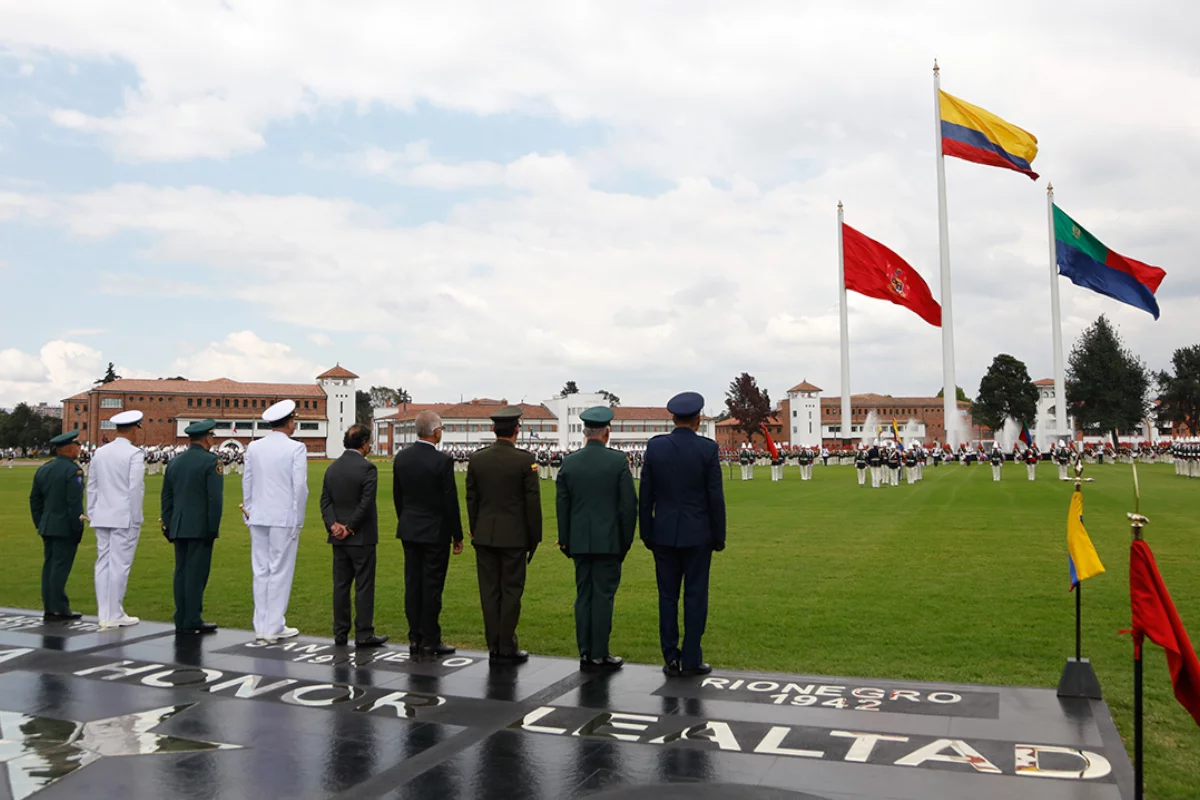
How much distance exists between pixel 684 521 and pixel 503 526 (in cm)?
143

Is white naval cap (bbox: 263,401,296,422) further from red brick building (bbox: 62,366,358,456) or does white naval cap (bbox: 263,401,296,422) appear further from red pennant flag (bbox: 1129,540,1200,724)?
red brick building (bbox: 62,366,358,456)

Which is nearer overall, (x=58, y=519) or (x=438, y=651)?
(x=438, y=651)

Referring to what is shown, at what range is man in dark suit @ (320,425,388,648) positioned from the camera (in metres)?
7.43

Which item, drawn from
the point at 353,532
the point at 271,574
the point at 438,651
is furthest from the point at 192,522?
the point at 438,651

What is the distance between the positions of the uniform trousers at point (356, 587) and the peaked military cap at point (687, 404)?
9.65ft

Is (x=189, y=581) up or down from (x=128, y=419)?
down

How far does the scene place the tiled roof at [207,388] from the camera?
100 meters

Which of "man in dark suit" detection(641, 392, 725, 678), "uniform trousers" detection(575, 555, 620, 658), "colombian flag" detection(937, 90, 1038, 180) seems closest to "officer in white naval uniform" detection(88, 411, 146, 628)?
"uniform trousers" detection(575, 555, 620, 658)

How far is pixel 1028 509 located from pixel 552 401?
335 ft

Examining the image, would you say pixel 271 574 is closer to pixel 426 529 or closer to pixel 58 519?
pixel 426 529

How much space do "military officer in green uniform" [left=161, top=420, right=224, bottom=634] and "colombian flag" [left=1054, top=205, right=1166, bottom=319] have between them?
20.6 meters

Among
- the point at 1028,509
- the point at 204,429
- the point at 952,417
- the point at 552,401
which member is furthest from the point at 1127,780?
the point at 552,401

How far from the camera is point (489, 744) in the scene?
4.83 m

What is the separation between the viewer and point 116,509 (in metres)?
8.41
